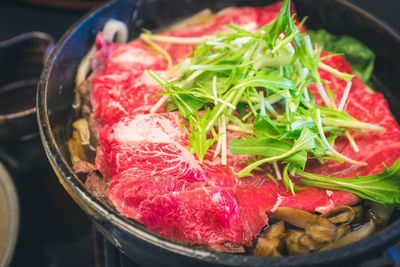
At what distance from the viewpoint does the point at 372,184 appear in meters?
1.22

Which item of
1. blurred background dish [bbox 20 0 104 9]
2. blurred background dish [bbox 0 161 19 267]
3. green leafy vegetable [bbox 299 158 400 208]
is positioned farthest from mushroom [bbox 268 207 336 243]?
blurred background dish [bbox 20 0 104 9]

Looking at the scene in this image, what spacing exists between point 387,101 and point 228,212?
1083 millimetres

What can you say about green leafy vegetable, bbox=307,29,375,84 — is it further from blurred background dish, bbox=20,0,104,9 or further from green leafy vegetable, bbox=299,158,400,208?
blurred background dish, bbox=20,0,104,9

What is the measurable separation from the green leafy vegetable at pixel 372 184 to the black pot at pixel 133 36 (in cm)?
21

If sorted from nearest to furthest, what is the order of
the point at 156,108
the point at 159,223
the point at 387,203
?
the point at 159,223
the point at 387,203
the point at 156,108

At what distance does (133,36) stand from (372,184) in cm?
141

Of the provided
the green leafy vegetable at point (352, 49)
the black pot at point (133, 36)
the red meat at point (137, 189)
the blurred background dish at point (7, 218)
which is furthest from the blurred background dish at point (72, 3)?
the red meat at point (137, 189)

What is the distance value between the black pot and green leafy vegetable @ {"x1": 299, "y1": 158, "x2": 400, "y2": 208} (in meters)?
0.21

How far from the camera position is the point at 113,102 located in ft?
4.88

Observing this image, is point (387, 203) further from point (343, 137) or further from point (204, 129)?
point (204, 129)

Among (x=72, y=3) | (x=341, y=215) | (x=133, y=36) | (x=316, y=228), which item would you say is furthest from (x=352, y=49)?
(x=72, y=3)

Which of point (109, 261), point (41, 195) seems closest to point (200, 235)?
point (109, 261)

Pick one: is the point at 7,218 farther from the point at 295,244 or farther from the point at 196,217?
the point at 295,244

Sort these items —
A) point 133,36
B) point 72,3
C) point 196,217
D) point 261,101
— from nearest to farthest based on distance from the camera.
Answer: point 196,217 < point 261,101 < point 133,36 < point 72,3
